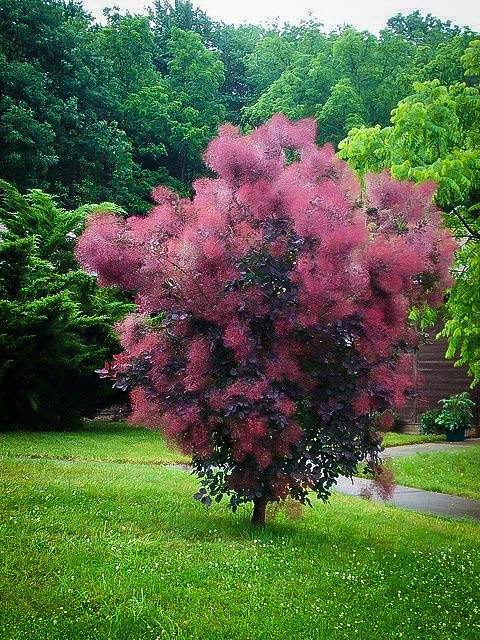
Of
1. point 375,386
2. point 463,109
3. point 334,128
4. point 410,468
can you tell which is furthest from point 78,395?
point 334,128

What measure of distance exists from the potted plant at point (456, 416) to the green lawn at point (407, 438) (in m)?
0.30

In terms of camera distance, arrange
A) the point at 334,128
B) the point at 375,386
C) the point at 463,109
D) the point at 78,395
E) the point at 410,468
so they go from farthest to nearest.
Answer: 1. the point at 334,128
2. the point at 78,395
3. the point at 410,468
4. the point at 463,109
5. the point at 375,386

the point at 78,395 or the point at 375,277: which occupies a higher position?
the point at 375,277

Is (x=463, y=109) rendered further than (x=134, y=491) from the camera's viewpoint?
Yes

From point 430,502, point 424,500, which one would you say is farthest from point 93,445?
point 430,502

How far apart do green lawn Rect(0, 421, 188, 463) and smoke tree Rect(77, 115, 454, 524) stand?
3.53 meters

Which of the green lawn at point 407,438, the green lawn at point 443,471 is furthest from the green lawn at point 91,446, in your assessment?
the green lawn at point 407,438

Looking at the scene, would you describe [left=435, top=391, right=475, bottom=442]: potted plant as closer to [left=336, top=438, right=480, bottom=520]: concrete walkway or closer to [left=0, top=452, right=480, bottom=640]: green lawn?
[left=336, top=438, right=480, bottom=520]: concrete walkway

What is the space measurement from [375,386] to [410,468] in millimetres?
6492

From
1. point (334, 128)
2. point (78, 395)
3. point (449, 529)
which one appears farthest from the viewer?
point (334, 128)

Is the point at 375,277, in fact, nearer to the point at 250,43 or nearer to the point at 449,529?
the point at 449,529

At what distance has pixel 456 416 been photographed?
17156mm

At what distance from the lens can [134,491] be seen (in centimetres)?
771

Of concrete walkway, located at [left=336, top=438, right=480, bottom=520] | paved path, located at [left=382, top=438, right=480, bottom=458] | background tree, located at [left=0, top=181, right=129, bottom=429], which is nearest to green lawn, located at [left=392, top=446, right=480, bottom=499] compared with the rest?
concrete walkway, located at [left=336, top=438, right=480, bottom=520]
